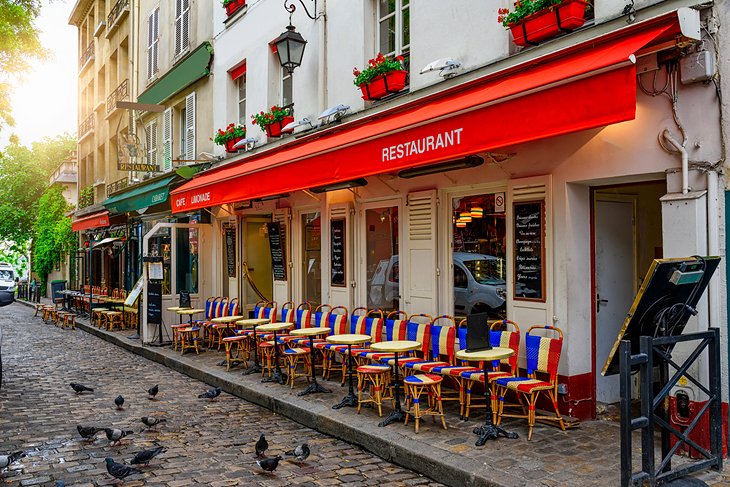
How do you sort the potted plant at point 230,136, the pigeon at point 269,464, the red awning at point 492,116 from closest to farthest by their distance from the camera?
the red awning at point 492,116 → the pigeon at point 269,464 → the potted plant at point 230,136

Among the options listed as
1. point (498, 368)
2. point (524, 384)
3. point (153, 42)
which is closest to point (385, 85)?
point (498, 368)

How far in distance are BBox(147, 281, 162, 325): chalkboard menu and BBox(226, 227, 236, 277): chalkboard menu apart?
1494mm

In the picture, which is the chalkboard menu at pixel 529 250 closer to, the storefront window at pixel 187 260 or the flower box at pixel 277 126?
the flower box at pixel 277 126

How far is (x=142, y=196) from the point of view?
1542cm

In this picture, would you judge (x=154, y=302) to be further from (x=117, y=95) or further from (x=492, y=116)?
(x=117, y=95)

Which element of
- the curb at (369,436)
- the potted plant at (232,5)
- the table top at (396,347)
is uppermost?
the potted plant at (232,5)

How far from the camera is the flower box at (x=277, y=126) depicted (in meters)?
11.5

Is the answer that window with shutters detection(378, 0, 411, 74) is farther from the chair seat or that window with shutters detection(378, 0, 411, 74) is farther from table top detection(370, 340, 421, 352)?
the chair seat

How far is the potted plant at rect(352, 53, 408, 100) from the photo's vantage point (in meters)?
8.62

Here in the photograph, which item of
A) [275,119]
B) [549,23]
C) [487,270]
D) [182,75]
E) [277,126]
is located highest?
[182,75]

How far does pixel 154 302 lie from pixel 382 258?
5999 mm

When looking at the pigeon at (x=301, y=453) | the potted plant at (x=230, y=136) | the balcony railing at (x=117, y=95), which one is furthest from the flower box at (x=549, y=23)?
the balcony railing at (x=117, y=95)

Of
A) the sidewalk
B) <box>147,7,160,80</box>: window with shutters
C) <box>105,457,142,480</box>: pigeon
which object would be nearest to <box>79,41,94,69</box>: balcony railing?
<box>147,7,160,80</box>: window with shutters

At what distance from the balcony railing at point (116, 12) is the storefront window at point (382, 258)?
16.1 m
